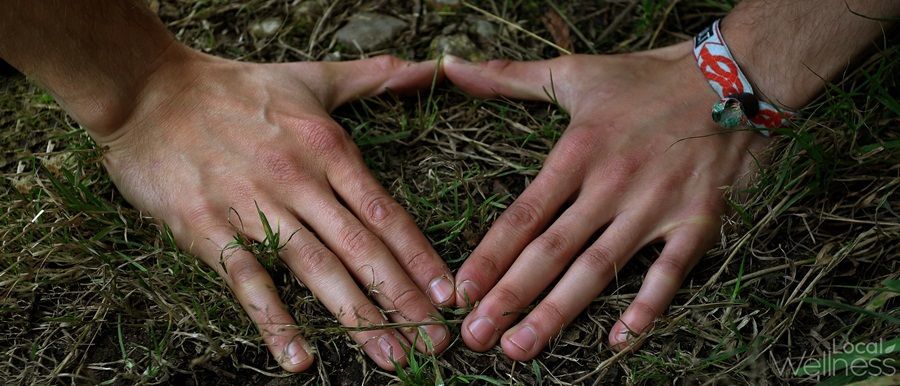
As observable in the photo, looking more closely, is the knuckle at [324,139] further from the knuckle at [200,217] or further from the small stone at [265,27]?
the small stone at [265,27]

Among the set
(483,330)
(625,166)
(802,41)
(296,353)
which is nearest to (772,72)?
(802,41)

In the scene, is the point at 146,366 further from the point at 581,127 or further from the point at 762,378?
the point at 762,378

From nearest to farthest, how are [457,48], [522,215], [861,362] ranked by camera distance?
1. [861,362]
2. [522,215]
3. [457,48]

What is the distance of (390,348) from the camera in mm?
1658

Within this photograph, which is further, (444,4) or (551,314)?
(444,4)

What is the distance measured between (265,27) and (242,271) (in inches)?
41.2

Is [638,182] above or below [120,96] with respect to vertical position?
below

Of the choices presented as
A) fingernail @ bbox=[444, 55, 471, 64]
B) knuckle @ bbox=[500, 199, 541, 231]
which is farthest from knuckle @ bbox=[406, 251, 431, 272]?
fingernail @ bbox=[444, 55, 471, 64]

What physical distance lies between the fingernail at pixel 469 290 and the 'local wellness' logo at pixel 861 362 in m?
0.68

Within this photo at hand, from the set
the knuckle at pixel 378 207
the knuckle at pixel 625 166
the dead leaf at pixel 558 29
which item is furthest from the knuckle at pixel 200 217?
the dead leaf at pixel 558 29

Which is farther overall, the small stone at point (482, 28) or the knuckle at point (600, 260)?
the small stone at point (482, 28)

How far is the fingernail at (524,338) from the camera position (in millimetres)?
1674

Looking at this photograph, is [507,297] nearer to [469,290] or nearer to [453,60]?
[469,290]

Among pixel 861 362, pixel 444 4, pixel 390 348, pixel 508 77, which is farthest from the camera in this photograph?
pixel 444 4
